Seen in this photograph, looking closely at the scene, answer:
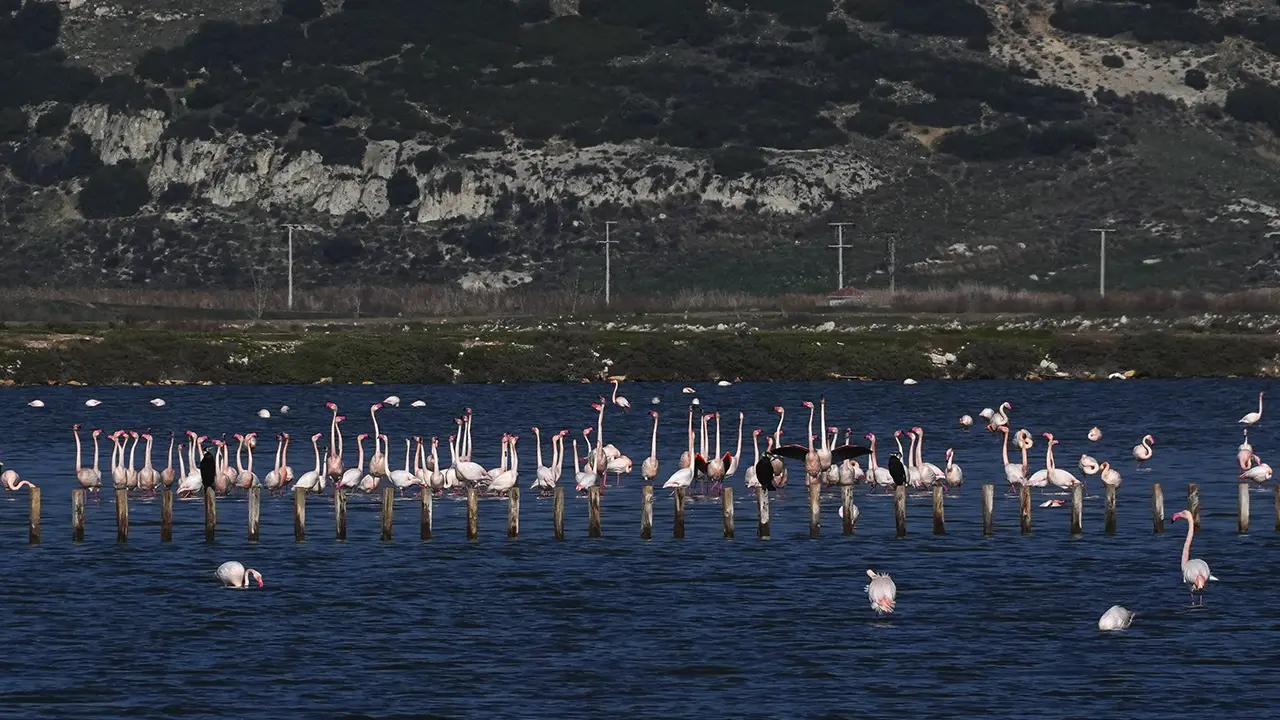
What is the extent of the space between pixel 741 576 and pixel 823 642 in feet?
22.7

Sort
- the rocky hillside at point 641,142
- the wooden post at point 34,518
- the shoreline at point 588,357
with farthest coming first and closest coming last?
the rocky hillside at point 641,142 < the shoreline at point 588,357 < the wooden post at point 34,518

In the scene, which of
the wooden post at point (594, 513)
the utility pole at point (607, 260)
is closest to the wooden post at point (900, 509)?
the wooden post at point (594, 513)

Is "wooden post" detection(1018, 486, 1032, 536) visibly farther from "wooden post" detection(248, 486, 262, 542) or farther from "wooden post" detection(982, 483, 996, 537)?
"wooden post" detection(248, 486, 262, 542)

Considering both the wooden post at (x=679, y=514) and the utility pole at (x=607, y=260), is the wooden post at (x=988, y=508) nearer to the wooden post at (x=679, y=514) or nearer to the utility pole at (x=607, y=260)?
the wooden post at (x=679, y=514)

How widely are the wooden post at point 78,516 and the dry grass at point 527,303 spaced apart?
72403 mm

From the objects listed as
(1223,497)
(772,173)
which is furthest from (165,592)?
(772,173)

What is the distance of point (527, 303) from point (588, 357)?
145 feet

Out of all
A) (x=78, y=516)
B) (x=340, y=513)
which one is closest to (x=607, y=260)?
(x=340, y=513)

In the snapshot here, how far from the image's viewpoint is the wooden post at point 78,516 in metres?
46.0

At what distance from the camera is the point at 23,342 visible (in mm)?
98938

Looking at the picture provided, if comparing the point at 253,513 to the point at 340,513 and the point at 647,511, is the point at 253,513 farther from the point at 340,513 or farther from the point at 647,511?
the point at 647,511

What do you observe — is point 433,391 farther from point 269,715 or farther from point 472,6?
point 472,6

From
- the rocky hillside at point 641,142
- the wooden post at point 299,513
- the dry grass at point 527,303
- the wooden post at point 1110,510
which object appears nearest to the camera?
the wooden post at point 299,513

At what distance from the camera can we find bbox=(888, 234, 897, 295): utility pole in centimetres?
14888
